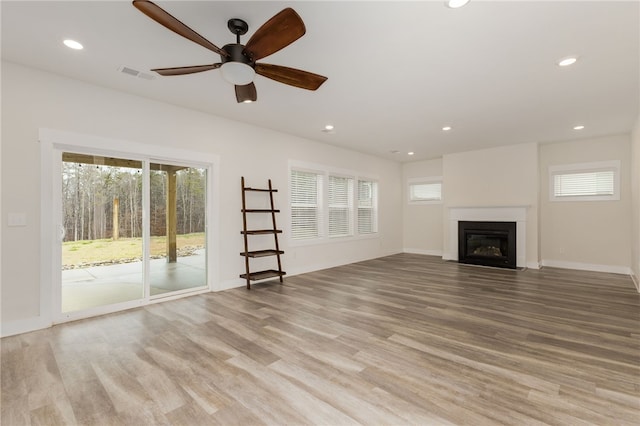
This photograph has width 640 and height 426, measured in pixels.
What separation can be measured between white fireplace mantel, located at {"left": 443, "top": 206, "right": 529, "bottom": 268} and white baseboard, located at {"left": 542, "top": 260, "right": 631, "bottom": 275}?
0.75 m

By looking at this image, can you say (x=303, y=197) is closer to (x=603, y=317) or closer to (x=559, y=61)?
(x=559, y=61)

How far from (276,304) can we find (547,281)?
473 cm

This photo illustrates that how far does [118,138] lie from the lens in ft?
12.3

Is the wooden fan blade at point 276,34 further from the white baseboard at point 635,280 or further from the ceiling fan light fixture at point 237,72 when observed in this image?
the white baseboard at point 635,280

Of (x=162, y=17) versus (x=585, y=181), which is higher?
(x=162, y=17)

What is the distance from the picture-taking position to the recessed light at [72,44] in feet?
8.83

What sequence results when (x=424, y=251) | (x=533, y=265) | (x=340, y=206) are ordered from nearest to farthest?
(x=533, y=265)
(x=340, y=206)
(x=424, y=251)

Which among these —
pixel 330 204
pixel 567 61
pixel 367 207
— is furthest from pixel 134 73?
pixel 367 207

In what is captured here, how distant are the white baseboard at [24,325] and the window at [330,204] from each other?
3671 mm

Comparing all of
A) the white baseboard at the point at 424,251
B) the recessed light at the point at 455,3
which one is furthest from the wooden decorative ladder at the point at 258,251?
the white baseboard at the point at 424,251

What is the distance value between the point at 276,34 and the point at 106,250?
135 inches

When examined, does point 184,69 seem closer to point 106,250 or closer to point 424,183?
point 106,250

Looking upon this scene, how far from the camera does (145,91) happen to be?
3.78 m

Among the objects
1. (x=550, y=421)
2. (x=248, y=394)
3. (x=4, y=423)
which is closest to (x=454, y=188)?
(x=550, y=421)
